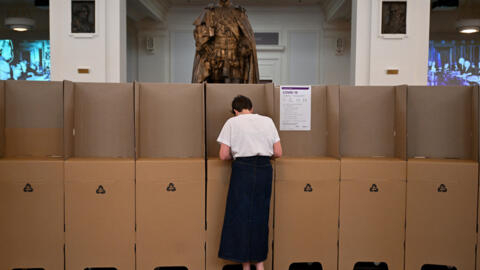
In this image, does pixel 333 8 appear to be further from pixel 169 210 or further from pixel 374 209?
pixel 169 210

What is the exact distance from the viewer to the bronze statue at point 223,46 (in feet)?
13.9

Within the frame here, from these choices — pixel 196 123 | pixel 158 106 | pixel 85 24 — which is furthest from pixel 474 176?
pixel 85 24

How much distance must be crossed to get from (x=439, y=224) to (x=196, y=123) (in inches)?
79.4

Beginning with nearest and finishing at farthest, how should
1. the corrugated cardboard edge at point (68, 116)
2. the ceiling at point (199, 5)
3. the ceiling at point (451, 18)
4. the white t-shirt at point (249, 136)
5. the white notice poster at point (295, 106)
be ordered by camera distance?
the white t-shirt at point (249, 136)
the corrugated cardboard edge at point (68, 116)
the white notice poster at point (295, 106)
the ceiling at point (199, 5)
the ceiling at point (451, 18)

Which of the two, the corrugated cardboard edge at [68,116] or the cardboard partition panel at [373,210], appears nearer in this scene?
the corrugated cardboard edge at [68,116]

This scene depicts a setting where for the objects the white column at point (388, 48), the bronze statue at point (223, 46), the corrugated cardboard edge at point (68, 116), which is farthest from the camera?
the white column at point (388, 48)

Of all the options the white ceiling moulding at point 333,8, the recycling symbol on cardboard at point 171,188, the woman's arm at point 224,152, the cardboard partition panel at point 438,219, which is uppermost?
the white ceiling moulding at point 333,8

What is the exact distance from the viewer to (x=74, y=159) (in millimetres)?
2842

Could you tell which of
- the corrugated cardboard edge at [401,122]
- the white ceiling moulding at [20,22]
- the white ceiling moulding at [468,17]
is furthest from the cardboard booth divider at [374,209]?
the white ceiling moulding at [20,22]

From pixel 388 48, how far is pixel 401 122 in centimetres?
421

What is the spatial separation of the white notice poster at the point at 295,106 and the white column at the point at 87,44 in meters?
4.56

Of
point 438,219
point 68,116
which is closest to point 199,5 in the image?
point 68,116

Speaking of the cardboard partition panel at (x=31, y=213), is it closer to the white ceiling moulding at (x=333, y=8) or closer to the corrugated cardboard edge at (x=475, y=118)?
the corrugated cardboard edge at (x=475, y=118)

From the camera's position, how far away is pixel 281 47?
9742mm
